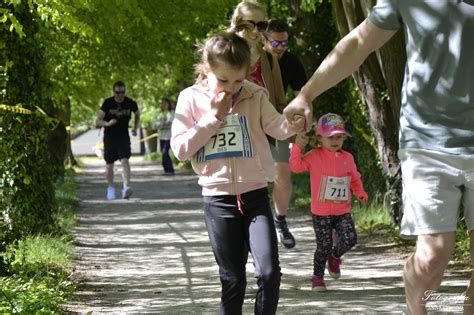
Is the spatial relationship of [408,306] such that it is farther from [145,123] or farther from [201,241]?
[145,123]

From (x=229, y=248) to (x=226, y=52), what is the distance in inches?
40.9

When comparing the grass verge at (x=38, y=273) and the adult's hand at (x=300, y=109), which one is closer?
the adult's hand at (x=300, y=109)

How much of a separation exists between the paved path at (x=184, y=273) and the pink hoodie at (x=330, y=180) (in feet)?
2.16

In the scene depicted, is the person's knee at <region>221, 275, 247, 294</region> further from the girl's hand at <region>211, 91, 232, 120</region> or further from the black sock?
the black sock

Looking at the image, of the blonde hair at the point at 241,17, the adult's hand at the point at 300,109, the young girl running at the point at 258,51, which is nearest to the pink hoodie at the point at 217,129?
the adult's hand at the point at 300,109

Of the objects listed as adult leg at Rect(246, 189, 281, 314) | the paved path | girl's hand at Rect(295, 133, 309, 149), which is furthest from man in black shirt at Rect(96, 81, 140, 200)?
adult leg at Rect(246, 189, 281, 314)

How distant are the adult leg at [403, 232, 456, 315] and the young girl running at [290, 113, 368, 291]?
152 inches

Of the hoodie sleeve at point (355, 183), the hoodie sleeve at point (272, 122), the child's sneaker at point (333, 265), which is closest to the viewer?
the hoodie sleeve at point (272, 122)

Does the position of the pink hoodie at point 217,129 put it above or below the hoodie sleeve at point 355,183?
above

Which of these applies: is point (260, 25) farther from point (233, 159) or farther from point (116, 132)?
point (116, 132)

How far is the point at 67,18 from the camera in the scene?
10211 mm

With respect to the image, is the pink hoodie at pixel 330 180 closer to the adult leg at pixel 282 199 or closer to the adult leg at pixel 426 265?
Answer: the adult leg at pixel 282 199

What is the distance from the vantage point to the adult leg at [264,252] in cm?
596

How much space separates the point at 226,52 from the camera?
6031 millimetres
